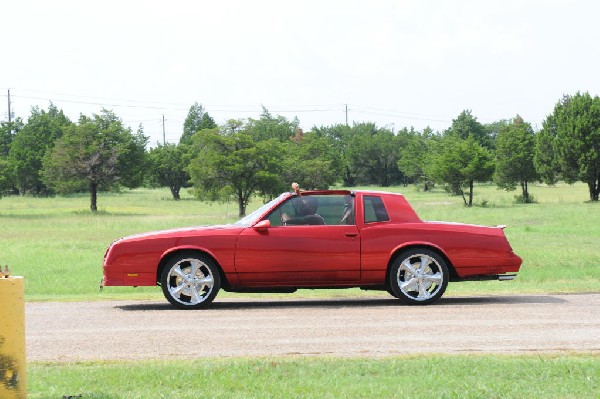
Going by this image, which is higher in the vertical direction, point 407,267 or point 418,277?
point 407,267

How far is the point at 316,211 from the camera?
41.0ft

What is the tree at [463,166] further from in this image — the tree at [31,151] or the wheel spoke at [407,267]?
the wheel spoke at [407,267]

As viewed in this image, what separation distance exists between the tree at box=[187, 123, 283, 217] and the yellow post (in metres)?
56.0

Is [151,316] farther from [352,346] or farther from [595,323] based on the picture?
[595,323]

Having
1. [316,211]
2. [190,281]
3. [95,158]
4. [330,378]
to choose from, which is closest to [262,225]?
[316,211]

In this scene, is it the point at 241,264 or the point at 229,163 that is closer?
the point at 241,264

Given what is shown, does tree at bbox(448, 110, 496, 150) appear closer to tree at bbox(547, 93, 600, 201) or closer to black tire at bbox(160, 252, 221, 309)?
tree at bbox(547, 93, 600, 201)

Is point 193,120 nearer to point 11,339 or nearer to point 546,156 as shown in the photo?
point 546,156

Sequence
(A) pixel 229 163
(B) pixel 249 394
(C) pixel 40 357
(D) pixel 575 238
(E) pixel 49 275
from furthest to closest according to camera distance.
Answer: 1. (A) pixel 229 163
2. (D) pixel 575 238
3. (E) pixel 49 275
4. (C) pixel 40 357
5. (B) pixel 249 394

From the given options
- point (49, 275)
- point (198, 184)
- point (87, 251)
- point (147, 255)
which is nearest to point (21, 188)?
point (198, 184)

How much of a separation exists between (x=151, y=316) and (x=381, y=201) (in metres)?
3.47

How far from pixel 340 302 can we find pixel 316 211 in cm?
135

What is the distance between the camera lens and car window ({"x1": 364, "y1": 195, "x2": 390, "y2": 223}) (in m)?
12.5

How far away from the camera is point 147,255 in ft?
39.8
